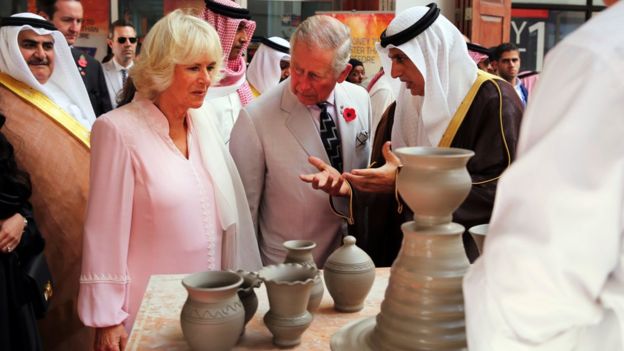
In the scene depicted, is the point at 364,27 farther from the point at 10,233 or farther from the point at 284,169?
the point at 10,233

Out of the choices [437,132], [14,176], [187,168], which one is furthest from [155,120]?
[437,132]

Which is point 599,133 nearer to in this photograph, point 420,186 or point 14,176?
point 420,186

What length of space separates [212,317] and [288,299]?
7.8 inches

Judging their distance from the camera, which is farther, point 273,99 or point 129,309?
point 273,99

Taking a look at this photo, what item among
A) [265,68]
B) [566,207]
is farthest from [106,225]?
[265,68]

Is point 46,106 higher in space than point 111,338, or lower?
higher

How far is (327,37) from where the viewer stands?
281 cm

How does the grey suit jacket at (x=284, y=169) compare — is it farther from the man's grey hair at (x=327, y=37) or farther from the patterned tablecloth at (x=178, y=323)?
the patterned tablecloth at (x=178, y=323)

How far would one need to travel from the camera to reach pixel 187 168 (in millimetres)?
2533

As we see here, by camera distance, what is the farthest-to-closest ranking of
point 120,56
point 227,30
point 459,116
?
1. point 120,56
2. point 227,30
3. point 459,116

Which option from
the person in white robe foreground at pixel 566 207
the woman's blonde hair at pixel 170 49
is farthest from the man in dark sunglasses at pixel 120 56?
the person in white robe foreground at pixel 566 207

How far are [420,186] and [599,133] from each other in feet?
1.52

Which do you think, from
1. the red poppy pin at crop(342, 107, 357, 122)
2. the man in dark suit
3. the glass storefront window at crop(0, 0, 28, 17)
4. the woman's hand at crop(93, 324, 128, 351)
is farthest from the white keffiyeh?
the glass storefront window at crop(0, 0, 28, 17)

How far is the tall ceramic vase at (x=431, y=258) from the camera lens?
140 cm
